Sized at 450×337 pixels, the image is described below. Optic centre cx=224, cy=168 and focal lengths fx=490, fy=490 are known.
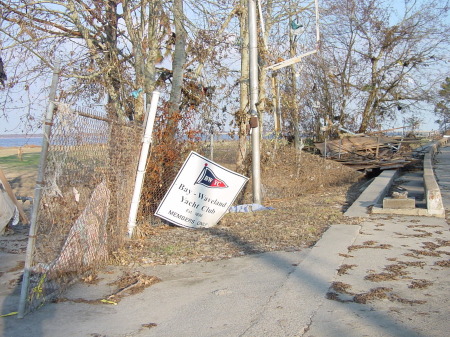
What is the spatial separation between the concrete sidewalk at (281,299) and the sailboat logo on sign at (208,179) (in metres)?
2.23

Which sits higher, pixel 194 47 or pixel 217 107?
pixel 194 47

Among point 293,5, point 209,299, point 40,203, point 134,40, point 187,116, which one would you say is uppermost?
point 293,5

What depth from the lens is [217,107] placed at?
13.4 meters

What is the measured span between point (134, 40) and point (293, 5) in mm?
7023

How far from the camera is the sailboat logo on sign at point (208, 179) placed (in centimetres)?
830

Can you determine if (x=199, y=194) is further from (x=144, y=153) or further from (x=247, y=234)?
(x=144, y=153)

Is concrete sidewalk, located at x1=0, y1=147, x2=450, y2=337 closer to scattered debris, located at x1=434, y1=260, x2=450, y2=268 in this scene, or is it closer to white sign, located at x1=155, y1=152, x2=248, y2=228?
scattered debris, located at x1=434, y1=260, x2=450, y2=268

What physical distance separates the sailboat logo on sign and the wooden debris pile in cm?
1072

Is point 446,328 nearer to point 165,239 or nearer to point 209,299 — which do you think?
point 209,299

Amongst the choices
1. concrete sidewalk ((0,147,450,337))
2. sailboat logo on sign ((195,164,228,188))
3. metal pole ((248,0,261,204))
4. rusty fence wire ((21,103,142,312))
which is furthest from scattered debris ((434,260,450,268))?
metal pole ((248,0,261,204))

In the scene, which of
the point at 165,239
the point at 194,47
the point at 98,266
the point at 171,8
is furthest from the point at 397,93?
the point at 98,266

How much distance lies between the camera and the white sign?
8.07m

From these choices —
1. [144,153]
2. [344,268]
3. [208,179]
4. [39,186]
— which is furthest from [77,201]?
[208,179]

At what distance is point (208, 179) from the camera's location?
8375 millimetres
